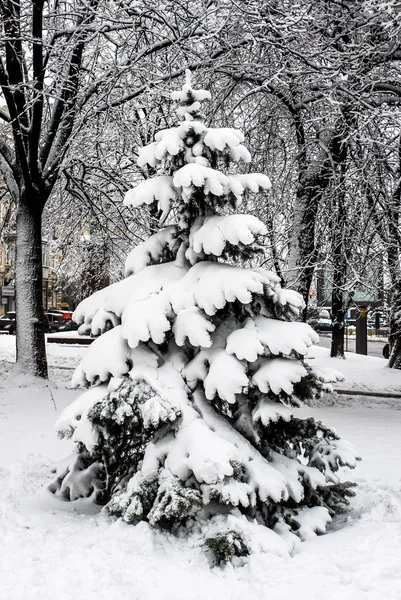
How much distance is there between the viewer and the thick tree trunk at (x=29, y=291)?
1126 centimetres

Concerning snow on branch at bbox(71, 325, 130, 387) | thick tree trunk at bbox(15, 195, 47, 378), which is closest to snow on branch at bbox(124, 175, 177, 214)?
snow on branch at bbox(71, 325, 130, 387)

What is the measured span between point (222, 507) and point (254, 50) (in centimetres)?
791

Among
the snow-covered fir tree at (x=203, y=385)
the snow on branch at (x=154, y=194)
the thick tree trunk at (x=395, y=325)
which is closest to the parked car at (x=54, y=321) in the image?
the thick tree trunk at (x=395, y=325)

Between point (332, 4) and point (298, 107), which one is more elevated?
point (332, 4)

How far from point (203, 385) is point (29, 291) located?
24.8ft

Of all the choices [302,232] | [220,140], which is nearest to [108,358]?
[220,140]

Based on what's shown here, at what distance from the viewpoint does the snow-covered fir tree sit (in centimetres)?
415

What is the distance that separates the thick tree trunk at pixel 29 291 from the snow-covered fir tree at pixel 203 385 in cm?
664

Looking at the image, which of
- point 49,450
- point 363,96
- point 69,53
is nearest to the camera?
point 49,450

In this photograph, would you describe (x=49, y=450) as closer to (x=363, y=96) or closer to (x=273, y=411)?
(x=273, y=411)

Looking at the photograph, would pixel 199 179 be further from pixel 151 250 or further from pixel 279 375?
pixel 279 375

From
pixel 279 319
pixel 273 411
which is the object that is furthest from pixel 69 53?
pixel 273 411

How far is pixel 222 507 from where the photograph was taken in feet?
13.9

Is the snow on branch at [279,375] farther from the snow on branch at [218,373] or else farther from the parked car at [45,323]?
the parked car at [45,323]
